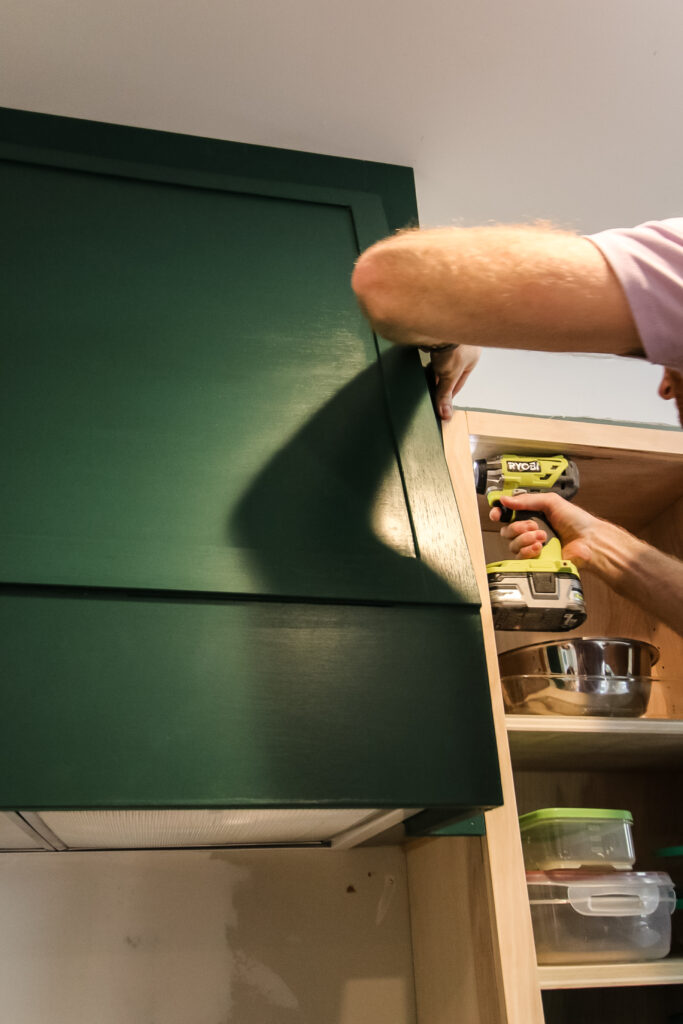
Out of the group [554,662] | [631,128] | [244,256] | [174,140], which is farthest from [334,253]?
[554,662]

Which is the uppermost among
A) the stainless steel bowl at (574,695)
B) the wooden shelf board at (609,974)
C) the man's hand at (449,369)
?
the man's hand at (449,369)

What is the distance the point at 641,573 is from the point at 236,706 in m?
0.76

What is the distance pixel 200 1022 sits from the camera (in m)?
1.27

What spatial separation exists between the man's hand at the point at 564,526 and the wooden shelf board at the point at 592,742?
0.92ft

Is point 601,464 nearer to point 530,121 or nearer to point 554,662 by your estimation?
point 554,662

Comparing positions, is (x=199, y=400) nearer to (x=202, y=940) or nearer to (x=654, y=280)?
(x=654, y=280)

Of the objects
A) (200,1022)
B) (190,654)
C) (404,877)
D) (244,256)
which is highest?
(244,256)

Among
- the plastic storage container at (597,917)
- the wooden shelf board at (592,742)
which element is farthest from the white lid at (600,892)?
the wooden shelf board at (592,742)

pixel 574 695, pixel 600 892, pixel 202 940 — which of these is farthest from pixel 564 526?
pixel 202 940

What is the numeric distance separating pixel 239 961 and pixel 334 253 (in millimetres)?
1084

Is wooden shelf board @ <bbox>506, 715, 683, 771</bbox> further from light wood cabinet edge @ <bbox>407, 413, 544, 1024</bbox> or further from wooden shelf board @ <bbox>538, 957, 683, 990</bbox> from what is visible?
wooden shelf board @ <bbox>538, 957, 683, 990</bbox>

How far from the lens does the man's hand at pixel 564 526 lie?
1.41 meters

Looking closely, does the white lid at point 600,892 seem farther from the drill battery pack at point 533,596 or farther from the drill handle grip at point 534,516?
the drill handle grip at point 534,516

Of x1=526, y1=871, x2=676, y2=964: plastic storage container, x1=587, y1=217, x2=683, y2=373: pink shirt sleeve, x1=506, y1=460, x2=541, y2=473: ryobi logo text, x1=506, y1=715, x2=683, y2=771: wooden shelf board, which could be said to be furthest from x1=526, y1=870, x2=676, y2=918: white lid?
x1=587, y1=217, x2=683, y2=373: pink shirt sleeve
